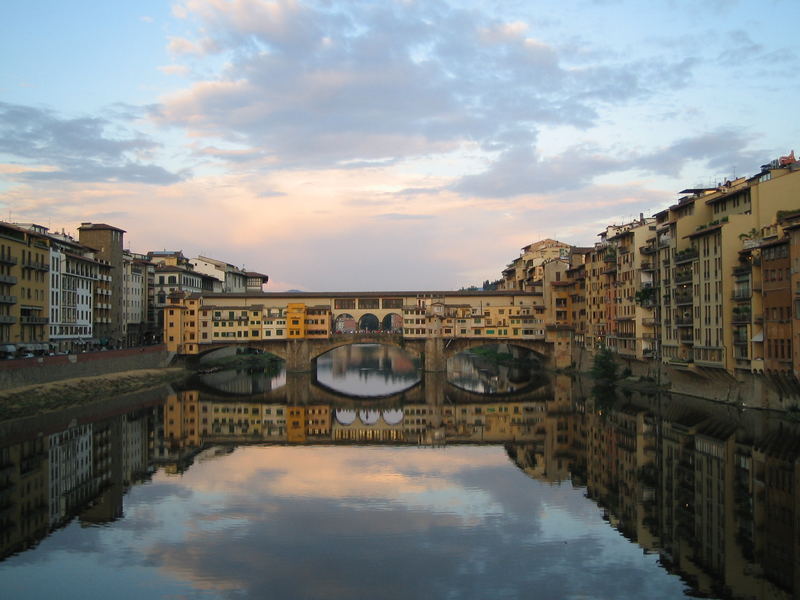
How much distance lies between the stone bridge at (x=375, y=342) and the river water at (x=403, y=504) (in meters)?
26.8

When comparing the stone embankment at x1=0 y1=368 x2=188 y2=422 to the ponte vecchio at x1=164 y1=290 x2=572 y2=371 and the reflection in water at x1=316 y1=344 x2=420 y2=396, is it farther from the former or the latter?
the reflection in water at x1=316 y1=344 x2=420 y2=396

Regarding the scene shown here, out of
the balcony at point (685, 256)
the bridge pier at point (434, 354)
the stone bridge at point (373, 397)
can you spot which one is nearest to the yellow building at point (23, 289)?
the stone bridge at point (373, 397)

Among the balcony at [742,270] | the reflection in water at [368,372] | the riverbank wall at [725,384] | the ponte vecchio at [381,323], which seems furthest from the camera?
the ponte vecchio at [381,323]

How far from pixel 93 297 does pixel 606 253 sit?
43.9 metres

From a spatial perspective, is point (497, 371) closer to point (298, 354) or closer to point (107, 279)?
point (298, 354)

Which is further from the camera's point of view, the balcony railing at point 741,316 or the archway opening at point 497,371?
the archway opening at point 497,371

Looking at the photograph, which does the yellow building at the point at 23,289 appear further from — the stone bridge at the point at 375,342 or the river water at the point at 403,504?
the stone bridge at the point at 375,342

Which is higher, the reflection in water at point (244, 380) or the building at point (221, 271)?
the building at point (221, 271)

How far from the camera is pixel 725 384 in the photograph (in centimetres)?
4141

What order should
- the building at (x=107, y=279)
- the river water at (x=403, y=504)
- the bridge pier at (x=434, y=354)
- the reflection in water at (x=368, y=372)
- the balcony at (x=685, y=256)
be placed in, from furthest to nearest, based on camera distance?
the bridge pier at (x=434, y=354) < the building at (x=107, y=279) < the reflection in water at (x=368, y=372) < the balcony at (x=685, y=256) < the river water at (x=403, y=504)

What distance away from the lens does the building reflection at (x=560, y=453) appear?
19938 millimetres

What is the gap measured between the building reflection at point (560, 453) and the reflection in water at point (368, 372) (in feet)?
31.7

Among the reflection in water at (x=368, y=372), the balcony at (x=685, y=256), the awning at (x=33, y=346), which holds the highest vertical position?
the balcony at (x=685, y=256)

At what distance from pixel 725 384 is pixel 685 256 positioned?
8099mm
